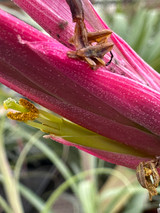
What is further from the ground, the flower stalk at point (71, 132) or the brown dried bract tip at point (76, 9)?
the brown dried bract tip at point (76, 9)

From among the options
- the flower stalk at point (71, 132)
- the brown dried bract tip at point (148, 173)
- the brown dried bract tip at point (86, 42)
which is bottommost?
the brown dried bract tip at point (148, 173)

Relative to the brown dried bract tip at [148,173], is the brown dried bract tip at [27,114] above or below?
above

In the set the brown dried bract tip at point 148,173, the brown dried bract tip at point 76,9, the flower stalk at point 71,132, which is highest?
the brown dried bract tip at point 76,9

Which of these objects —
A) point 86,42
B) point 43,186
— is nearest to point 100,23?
point 86,42

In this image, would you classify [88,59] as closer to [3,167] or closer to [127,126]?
[127,126]

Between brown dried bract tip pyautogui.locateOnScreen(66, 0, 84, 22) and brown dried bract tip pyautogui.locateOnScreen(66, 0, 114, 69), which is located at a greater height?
brown dried bract tip pyautogui.locateOnScreen(66, 0, 84, 22)

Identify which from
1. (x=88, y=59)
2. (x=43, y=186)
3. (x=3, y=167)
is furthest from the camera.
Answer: (x=43, y=186)
